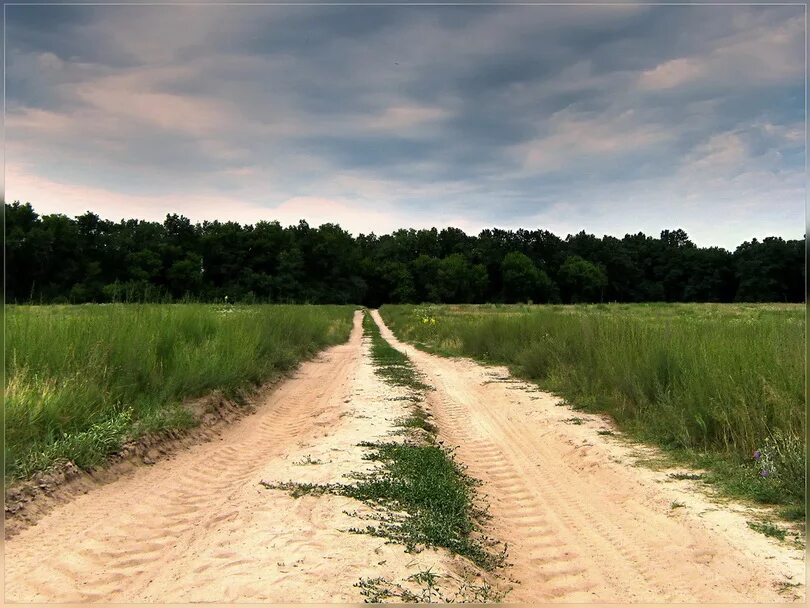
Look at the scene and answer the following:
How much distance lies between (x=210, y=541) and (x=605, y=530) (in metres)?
3.22

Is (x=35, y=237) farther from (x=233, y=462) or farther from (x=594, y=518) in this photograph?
(x=594, y=518)

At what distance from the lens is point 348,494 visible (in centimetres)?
477

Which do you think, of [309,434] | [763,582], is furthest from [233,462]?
[763,582]

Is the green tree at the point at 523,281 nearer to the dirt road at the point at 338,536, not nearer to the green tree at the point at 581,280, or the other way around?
the green tree at the point at 581,280

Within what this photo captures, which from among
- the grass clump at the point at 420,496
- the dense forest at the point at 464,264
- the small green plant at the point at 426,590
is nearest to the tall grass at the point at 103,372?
the grass clump at the point at 420,496

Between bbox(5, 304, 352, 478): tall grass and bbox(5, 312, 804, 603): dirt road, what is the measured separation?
2.19 feet

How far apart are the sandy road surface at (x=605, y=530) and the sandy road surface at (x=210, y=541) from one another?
3.39 ft

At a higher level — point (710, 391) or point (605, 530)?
point (710, 391)

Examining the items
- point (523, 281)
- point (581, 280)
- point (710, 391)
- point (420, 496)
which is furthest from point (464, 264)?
point (420, 496)

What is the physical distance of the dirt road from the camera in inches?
129

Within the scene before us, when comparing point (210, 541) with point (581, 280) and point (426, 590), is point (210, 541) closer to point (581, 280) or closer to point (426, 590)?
point (426, 590)

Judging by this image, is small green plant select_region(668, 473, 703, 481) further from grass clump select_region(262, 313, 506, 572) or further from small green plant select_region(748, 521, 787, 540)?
grass clump select_region(262, 313, 506, 572)

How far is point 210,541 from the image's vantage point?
3877mm

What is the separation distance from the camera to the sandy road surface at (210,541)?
10.4ft
